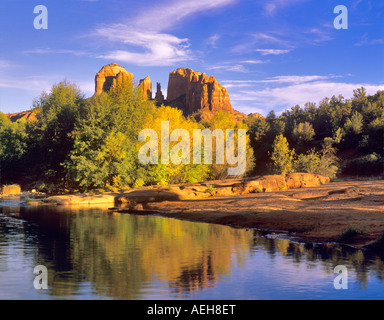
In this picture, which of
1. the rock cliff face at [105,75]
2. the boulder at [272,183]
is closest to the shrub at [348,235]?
the boulder at [272,183]

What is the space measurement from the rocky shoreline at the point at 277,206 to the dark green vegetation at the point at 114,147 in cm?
580

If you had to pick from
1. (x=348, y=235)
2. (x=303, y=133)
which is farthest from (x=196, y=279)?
(x=303, y=133)

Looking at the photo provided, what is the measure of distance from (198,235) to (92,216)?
9.47 m

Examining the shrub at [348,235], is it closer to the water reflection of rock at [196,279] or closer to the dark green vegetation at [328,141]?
the water reflection of rock at [196,279]

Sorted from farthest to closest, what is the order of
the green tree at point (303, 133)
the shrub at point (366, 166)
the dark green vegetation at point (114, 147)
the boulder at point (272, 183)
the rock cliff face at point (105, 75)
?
the rock cliff face at point (105, 75) < the green tree at point (303, 133) < the shrub at point (366, 166) < the dark green vegetation at point (114, 147) < the boulder at point (272, 183)

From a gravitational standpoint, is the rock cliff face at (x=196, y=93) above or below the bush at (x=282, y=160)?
above

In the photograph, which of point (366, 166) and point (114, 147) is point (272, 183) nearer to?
point (114, 147)

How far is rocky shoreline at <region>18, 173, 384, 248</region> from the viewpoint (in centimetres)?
A: 1619

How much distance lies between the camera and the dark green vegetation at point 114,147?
39.5 m

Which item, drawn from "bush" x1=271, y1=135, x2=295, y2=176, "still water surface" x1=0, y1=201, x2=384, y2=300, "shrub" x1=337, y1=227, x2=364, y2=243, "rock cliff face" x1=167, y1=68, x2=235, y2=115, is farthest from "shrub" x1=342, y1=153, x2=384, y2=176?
"rock cliff face" x1=167, y1=68, x2=235, y2=115

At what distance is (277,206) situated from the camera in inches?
874

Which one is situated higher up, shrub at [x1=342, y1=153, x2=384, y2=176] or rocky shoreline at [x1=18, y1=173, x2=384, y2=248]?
shrub at [x1=342, y1=153, x2=384, y2=176]

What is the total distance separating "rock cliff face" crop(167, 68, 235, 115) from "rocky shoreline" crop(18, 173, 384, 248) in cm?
9625

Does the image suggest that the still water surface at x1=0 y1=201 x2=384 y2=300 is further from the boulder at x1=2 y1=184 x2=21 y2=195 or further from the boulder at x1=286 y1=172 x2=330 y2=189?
the boulder at x1=2 y1=184 x2=21 y2=195
